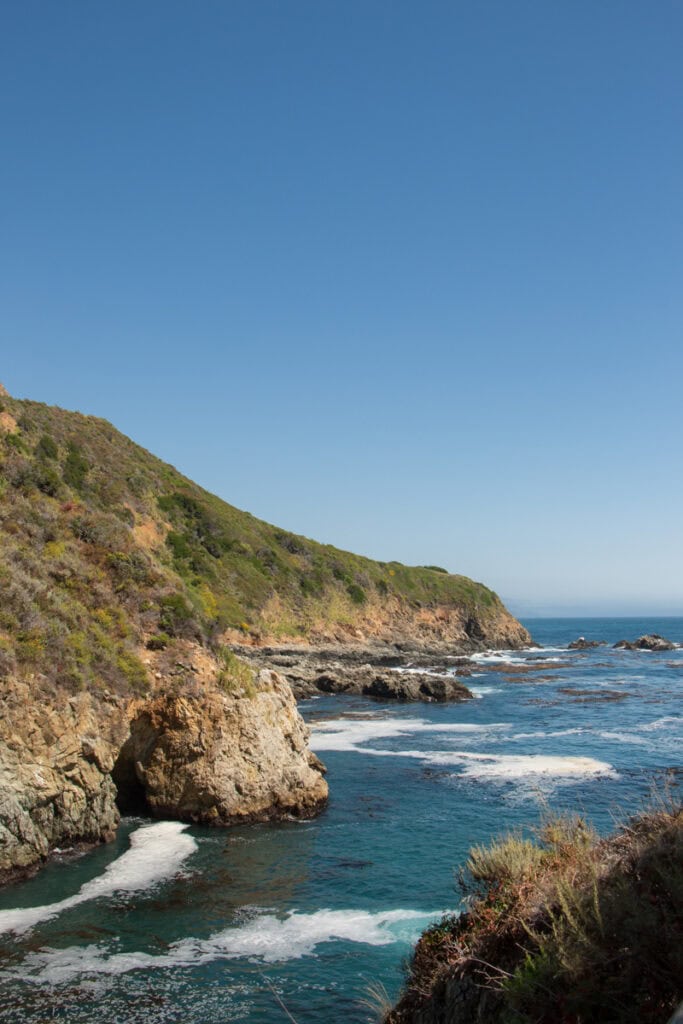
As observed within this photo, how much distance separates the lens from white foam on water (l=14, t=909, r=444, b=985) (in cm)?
1212

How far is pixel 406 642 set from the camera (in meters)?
78.6

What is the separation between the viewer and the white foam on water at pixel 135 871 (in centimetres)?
1398

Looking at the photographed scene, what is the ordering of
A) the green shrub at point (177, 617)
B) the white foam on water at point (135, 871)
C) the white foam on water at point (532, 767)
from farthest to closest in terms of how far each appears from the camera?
the white foam on water at point (532, 767) < the green shrub at point (177, 617) < the white foam on water at point (135, 871)

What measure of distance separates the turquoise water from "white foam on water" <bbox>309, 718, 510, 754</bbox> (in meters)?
0.45

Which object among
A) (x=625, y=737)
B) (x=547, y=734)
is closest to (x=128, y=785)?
(x=547, y=734)

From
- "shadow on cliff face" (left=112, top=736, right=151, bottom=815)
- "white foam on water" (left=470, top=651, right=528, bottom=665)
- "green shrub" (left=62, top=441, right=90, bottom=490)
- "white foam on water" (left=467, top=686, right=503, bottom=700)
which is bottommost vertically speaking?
"white foam on water" (left=470, top=651, right=528, bottom=665)

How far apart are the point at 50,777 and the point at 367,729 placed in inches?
870

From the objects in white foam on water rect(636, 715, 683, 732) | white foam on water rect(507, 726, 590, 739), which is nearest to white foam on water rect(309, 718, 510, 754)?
white foam on water rect(507, 726, 590, 739)

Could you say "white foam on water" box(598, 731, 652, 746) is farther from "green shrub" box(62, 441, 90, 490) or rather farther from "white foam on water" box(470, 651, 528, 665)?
"green shrub" box(62, 441, 90, 490)

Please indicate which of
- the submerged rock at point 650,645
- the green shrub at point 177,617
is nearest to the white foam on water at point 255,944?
the green shrub at point 177,617

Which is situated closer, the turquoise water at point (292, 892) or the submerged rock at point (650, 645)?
the turquoise water at point (292, 892)

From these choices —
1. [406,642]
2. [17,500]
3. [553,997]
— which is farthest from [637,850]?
[406,642]

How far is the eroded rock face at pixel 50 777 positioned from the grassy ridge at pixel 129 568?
1.02m

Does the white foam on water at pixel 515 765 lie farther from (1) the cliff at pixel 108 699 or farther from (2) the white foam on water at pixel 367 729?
(1) the cliff at pixel 108 699
